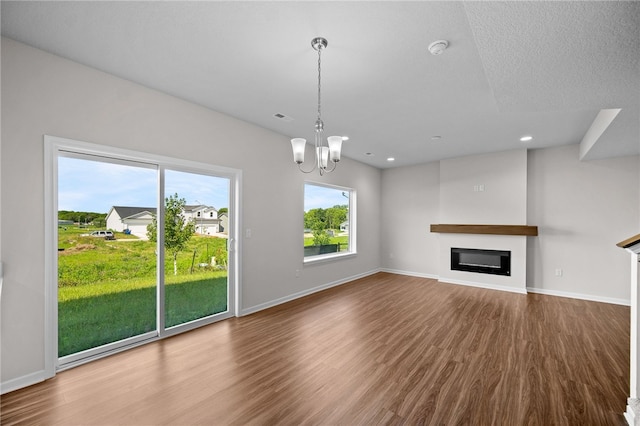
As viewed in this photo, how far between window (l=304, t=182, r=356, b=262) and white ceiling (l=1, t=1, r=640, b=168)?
7.38 ft

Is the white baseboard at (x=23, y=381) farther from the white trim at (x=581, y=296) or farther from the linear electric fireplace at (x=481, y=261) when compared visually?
the white trim at (x=581, y=296)

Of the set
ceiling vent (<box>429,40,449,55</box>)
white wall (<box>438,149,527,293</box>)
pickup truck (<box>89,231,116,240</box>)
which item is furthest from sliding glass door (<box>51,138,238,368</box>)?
white wall (<box>438,149,527,293</box>)

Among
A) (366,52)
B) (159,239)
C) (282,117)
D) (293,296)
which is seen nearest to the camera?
(366,52)

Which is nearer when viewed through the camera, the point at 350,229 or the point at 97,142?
the point at 97,142

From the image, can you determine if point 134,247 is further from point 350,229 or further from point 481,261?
point 481,261

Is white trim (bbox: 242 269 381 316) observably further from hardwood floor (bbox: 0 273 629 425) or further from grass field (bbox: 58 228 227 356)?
grass field (bbox: 58 228 227 356)

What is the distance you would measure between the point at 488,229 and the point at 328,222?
10.4 ft

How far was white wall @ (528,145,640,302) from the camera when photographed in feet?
14.7

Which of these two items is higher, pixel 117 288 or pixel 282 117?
pixel 282 117

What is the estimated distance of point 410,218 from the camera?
678 centimetres

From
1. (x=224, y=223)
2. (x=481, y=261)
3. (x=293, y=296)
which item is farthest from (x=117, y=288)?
(x=481, y=261)

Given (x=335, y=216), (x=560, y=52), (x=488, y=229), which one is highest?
(x=560, y=52)

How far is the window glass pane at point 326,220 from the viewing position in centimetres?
534

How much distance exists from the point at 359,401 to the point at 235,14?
2883 mm
